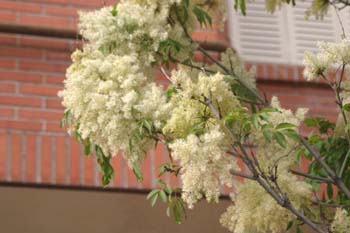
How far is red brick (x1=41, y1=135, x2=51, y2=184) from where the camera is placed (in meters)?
5.38

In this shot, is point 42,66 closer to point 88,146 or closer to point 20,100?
point 20,100

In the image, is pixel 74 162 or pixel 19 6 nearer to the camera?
pixel 74 162

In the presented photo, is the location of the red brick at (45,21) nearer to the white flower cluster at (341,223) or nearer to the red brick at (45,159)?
the red brick at (45,159)

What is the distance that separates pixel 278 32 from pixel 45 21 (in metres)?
1.55

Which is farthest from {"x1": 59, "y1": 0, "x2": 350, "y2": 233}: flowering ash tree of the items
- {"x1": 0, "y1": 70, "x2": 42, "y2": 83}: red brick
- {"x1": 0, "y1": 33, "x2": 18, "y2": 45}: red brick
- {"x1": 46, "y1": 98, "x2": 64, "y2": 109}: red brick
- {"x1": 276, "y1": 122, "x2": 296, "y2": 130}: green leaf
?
{"x1": 0, "y1": 33, "x2": 18, "y2": 45}: red brick

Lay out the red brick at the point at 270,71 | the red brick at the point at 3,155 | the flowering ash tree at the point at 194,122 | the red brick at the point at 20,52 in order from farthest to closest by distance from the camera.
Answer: the red brick at the point at 270,71 → the red brick at the point at 20,52 → the red brick at the point at 3,155 → the flowering ash tree at the point at 194,122

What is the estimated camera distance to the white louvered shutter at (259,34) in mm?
6254

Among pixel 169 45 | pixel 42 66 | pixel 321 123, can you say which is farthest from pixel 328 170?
pixel 42 66

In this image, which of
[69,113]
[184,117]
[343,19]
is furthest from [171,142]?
[343,19]

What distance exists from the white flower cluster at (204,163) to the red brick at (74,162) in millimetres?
2020

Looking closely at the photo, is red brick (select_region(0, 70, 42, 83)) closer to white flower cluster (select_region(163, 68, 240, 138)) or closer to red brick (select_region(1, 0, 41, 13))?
red brick (select_region(1, 0, 41, 13))

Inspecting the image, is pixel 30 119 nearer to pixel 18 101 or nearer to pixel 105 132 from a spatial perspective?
pixel 18 101

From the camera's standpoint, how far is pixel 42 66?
565 cm

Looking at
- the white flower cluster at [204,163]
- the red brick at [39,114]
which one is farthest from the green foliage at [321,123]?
the red brick at [39,114]
